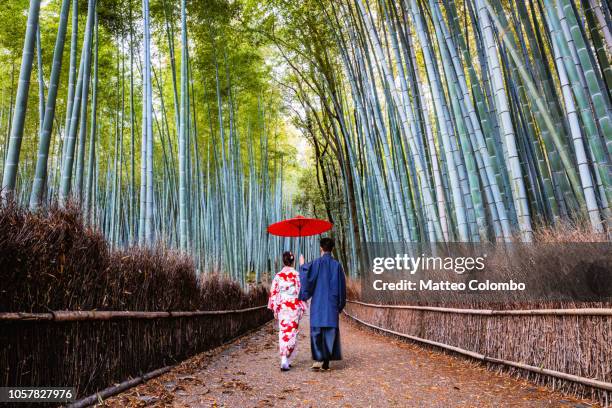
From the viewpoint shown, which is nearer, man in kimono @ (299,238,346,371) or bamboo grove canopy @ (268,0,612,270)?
bamboo grove canopy @ (268,0,612,270)

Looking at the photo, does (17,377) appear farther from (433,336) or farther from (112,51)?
(112,51)

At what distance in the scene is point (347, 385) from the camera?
2818mm

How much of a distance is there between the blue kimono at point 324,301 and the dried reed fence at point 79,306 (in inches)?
42.4

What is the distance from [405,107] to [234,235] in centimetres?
541

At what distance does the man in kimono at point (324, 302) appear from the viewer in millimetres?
3525

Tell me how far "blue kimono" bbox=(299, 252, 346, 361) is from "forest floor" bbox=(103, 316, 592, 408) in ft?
0.61

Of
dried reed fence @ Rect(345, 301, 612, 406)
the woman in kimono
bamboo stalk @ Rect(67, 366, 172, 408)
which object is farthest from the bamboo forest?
the woman in kimono

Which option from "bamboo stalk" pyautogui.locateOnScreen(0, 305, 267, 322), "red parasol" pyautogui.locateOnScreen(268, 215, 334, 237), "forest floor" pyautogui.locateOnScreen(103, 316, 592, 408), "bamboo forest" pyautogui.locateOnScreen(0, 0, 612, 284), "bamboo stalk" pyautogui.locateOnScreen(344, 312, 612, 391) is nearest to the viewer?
"bamboo stalk" pyautogui.locateOnScreen(0, 305, 267, 322)

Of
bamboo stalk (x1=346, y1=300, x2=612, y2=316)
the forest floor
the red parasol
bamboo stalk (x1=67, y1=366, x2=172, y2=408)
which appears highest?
the red parasol

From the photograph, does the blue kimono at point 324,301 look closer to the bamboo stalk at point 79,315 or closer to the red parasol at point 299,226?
the bamboo stalk at point 79,315

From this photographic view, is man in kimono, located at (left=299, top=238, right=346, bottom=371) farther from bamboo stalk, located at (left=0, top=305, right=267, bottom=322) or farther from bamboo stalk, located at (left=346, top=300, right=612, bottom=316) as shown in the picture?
bamboo stalk, located at (left=0, top=305, right=267, bottom=322)

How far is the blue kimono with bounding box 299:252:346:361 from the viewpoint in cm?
353

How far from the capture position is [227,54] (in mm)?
8617

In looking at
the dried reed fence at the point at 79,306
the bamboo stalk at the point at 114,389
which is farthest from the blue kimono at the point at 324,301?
the bamboo stalk at the point at 114,389
